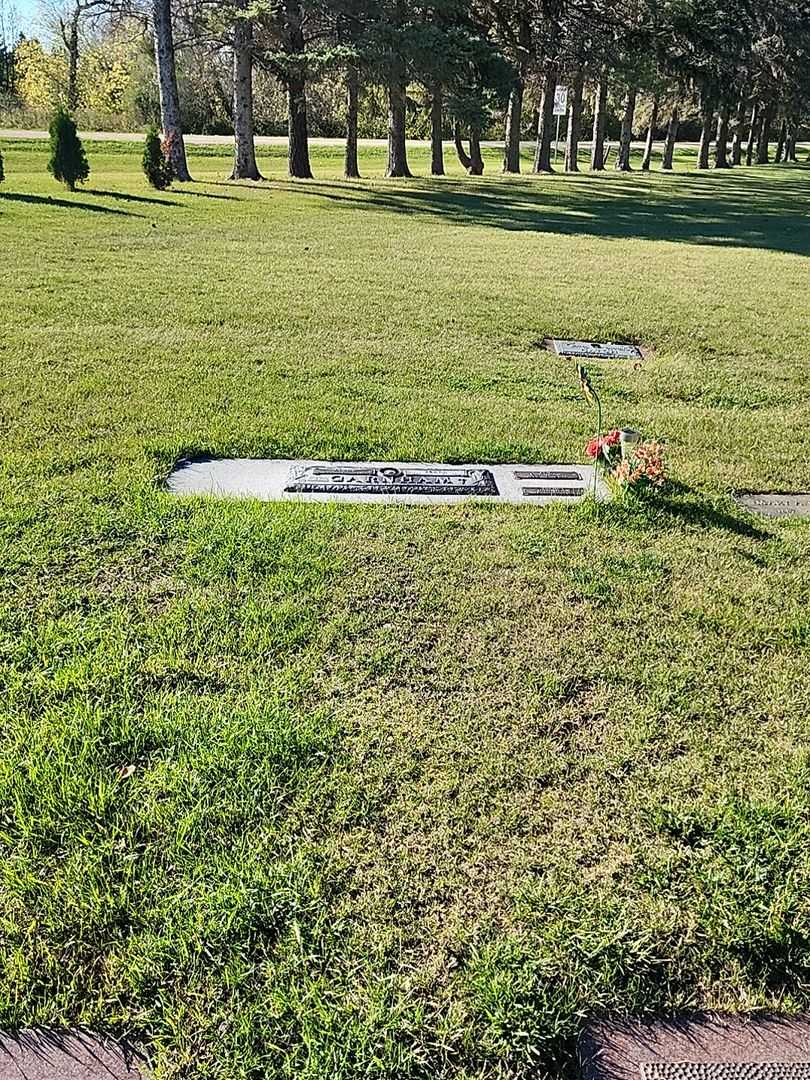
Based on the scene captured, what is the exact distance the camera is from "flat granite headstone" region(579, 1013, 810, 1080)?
154 centimetres

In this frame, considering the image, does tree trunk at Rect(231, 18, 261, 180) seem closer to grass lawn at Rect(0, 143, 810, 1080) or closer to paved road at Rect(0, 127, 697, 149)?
paved road at Rect(0, 127, 697, 149)

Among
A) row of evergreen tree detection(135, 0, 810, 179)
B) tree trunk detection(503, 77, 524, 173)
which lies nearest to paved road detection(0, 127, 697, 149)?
row of evergreen tree detection(135, 0, 810, 179)

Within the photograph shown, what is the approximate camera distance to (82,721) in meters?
2.32

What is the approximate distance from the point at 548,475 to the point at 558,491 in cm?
19

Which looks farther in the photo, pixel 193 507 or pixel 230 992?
pixel 193 507

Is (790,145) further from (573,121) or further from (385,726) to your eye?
(385,726)

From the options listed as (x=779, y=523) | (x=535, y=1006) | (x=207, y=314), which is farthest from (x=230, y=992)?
(x=207, y=314)

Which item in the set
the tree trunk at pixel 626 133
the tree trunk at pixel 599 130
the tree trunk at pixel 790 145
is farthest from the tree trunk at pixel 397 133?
the tree trunk at pixel 790 145

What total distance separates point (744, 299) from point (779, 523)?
6.32 meters

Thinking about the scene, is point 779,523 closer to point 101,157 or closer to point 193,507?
point 193,507

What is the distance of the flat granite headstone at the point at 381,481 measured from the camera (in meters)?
3.88

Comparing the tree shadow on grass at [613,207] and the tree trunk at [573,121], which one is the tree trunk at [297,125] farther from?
the tree trunk at [573,121]

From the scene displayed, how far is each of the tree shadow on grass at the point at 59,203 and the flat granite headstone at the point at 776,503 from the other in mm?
11986

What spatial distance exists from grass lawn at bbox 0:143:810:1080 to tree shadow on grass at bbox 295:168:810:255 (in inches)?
413
